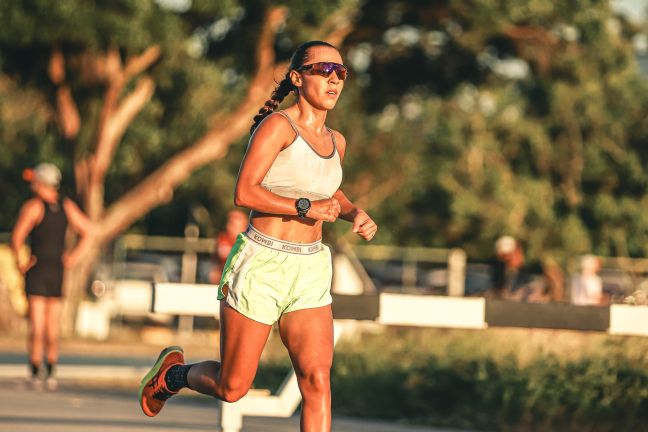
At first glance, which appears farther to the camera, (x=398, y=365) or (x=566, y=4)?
(x=566, y=4)

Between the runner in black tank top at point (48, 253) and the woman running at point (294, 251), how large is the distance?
6.62 m

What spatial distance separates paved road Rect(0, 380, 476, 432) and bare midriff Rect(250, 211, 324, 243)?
135 inches

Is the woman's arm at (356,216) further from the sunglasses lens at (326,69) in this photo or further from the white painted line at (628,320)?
the white painted line at (628,320)

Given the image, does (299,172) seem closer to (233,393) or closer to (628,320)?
(233,393)

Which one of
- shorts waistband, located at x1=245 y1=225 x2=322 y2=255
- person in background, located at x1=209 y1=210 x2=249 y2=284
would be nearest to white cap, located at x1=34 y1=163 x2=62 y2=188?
person in background, located at x1=209 y1=210 x2=249 y2=284

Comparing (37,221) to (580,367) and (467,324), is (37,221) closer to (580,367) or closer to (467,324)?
(580,367)

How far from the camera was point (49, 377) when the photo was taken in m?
13.4

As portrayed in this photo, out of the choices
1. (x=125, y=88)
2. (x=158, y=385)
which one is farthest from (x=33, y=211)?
(x=125, y=88)

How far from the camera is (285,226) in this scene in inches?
278

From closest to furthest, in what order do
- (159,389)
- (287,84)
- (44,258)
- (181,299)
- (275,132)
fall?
(275,132), (287,84), (159,389), (181,299), (44,258)

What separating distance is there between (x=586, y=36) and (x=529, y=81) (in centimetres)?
1172

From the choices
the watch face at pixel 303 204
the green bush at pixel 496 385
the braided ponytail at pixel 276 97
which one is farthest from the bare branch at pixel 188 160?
the watch face at pixel 303 204

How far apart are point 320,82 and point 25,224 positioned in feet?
22.9

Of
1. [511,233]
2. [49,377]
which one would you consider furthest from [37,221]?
[511,233]
